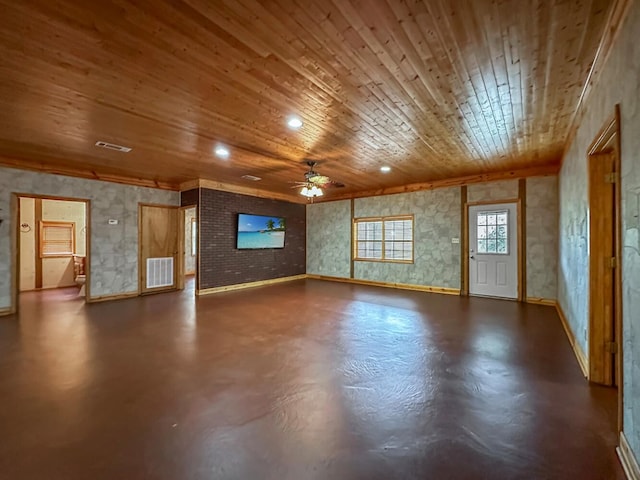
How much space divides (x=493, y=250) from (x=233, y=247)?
19.3 ft

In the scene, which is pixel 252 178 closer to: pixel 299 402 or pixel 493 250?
pixel 299 402

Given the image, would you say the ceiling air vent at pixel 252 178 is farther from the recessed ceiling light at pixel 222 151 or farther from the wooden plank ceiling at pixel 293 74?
the wooden plank ceiling at pixel 293 74

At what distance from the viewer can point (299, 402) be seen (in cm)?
226

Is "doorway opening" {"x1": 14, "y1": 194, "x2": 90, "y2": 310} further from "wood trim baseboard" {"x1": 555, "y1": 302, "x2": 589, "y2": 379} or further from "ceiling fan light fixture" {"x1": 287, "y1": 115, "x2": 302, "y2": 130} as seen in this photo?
"wood trim baseboard" {"x1": 555, "y1": 302, "x2": 589, "y2": 379}

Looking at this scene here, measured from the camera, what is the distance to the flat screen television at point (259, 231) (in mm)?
7477

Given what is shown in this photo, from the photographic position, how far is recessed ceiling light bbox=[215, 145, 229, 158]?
439 centimetres

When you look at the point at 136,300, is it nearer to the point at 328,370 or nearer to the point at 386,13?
the point at 328,370

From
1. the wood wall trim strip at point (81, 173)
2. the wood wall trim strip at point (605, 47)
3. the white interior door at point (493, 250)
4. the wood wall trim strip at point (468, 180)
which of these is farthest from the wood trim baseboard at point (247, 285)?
the wood wall trim strip at point (605, 47)

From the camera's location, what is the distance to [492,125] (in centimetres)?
363

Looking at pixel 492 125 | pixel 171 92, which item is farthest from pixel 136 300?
pixel 492 125

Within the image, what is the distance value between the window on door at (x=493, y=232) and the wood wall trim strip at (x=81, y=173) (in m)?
7.04

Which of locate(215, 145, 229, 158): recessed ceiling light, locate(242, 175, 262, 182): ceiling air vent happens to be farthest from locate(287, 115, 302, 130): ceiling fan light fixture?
locate(242, 175, 262, 182): ceiling air vent

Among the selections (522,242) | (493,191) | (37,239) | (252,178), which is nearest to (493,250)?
(522,242)

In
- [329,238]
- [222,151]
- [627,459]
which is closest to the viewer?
[627,459]
